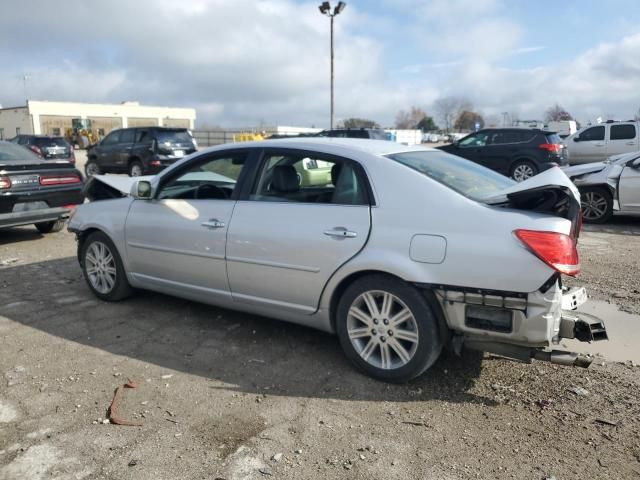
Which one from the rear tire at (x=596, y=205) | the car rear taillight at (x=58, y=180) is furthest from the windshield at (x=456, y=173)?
the car rear taillight at (x=58, y=180)

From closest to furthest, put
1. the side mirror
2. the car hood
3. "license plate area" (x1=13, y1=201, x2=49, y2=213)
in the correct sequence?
the car hood
the side mirror
"license plate area" (x1=13, y1=201, x2=49, y2=213)

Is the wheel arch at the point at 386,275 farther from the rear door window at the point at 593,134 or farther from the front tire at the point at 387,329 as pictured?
the rear door window at the point at 593,134

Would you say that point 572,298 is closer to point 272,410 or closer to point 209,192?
point 272,410

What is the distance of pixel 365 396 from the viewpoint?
3.42 m

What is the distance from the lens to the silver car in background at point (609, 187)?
348 inches

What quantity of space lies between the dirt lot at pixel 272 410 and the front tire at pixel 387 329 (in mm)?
148

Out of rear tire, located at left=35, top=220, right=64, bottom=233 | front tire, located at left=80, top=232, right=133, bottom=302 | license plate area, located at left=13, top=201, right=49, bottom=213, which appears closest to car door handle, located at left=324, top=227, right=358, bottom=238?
front tire, located at left=80, top=232, right=133, bottom=302

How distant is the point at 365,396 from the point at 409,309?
0.63 metres

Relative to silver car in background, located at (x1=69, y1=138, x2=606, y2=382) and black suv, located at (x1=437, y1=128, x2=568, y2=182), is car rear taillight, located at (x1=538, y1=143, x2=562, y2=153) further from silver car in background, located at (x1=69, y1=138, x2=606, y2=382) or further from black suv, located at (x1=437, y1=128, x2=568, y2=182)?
silver car in background, located at (x1=69, y1=138, x2=606, y2=382)

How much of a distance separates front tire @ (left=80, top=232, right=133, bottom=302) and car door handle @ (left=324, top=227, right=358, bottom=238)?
2.39 metres

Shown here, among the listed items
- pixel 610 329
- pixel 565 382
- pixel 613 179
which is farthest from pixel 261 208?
pixel 613 179

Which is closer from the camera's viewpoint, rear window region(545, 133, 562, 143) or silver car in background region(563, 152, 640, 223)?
silver car in background region(563, 152, 640, 223)

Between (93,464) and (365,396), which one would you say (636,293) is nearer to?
(365,396)

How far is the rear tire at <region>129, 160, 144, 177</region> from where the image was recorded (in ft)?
55.6
